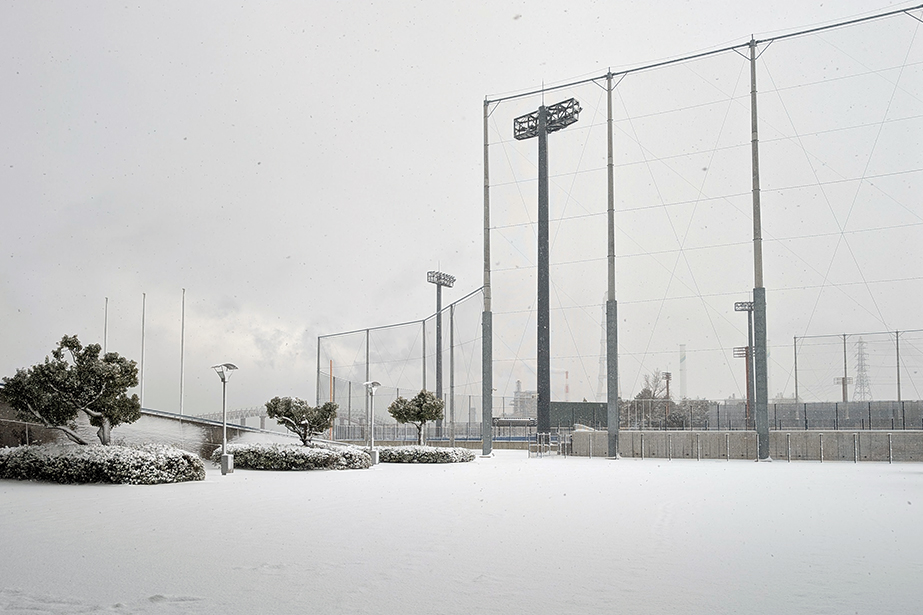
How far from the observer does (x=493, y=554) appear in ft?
23.5

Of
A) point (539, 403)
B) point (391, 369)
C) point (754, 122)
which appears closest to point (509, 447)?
point (539, 403)

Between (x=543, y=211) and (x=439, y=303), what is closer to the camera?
(x=543, y=211)

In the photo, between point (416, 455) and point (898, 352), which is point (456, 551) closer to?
point (416, 455)

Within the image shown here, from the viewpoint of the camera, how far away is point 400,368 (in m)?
48.6

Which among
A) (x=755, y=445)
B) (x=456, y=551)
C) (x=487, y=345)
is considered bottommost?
(x=755, y=445)

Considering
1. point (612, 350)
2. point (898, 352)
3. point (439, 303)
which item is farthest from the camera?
point (439, 303)

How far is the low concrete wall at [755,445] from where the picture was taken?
2592 cm

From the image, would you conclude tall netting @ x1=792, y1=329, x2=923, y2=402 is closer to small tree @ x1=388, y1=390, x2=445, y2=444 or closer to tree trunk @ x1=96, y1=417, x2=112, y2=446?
small tree @ x1=388, y1=390, x2=445, y2=444

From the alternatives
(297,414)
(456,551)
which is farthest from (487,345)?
(456,551)

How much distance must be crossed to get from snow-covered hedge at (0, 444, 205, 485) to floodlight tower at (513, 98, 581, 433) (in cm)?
2093

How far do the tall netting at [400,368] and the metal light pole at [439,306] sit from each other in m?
0.30

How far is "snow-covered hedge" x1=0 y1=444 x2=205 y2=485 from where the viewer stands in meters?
14.6

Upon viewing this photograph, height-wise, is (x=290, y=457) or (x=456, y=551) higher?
(x=456, y=551)

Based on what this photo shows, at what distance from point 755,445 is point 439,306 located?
2820 cm
